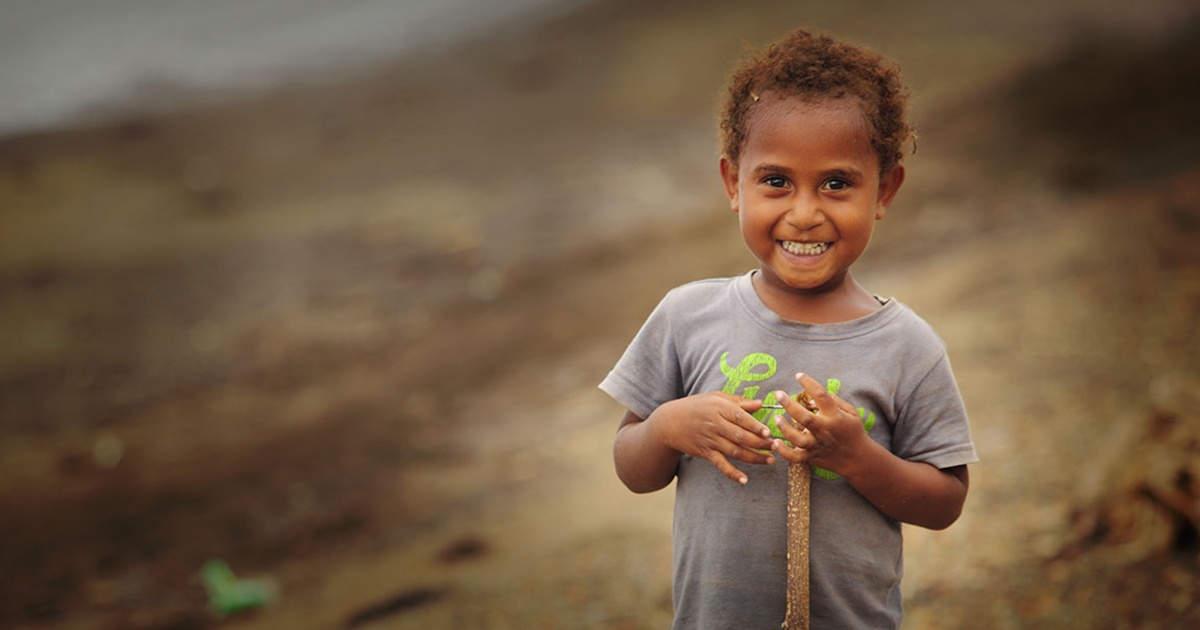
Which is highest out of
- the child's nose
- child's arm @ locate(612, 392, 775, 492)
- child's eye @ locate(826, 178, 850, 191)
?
child's eye @ locate(826, 178, 850, 191)

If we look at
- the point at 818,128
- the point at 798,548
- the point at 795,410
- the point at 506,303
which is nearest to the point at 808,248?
the point at 818,128

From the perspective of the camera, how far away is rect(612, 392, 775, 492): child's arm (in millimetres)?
1641

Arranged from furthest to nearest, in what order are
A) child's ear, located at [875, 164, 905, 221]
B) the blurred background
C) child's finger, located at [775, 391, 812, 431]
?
the blurred background, child's ear, located at [875, 164, 905, 221], child's finger, located at [775, 391, 812, 431]

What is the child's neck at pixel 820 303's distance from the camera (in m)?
1.81

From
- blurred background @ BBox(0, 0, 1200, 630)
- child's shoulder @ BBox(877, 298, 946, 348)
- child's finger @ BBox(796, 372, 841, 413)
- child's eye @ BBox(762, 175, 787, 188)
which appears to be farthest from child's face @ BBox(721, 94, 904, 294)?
blurred background @ BBox(0, 0, 1200, 630)

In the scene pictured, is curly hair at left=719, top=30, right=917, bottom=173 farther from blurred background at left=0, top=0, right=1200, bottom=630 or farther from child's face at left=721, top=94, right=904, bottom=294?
blurred background at left=0, top=0, right=1200, bottom=630

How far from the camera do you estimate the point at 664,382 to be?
1894mm

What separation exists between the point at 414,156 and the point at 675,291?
268 inches

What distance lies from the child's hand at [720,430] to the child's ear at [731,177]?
0.35 m

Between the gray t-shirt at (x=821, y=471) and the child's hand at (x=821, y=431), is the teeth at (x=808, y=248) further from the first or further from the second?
the child's hand at (x=821, y=431)

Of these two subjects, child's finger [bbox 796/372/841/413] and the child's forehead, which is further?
the child's forehead

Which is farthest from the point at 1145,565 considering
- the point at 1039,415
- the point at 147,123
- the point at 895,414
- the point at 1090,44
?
the point at 147,123

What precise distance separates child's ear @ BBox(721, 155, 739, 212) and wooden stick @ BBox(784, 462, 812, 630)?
45cm

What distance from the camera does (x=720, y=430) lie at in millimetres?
1659
